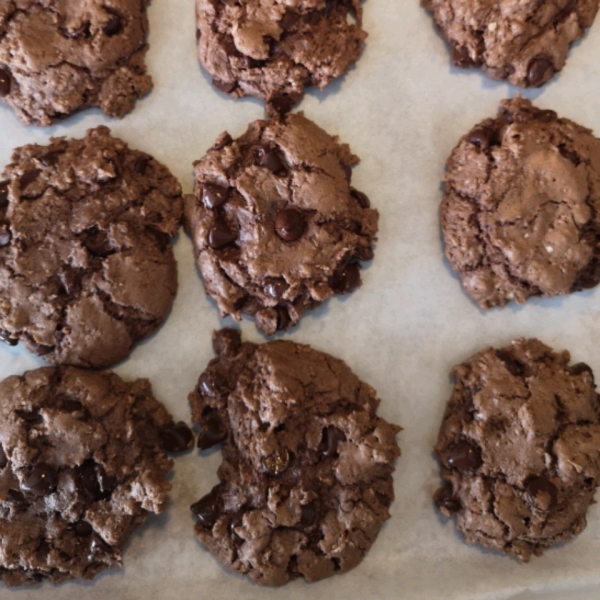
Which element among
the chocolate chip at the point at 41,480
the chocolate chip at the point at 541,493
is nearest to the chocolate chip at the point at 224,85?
the chocolate chip at the point at 41,480

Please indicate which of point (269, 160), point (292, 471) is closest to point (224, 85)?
point (269, 160)

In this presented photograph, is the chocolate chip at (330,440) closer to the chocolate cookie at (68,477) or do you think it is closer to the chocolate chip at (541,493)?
the chocolate cookie at (68,477)

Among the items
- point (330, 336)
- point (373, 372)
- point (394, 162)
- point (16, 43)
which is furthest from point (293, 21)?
point (373, 372)

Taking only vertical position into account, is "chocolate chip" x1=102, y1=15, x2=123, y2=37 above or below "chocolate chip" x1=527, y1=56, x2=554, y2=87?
below

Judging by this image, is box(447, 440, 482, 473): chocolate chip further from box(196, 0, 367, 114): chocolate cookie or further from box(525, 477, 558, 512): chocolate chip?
box(196, 0, 367, 114): chocolate cookie

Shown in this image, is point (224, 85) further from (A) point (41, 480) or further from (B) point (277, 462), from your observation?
(A) point (41, 480)

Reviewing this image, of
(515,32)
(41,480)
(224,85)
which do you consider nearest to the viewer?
(41,480)

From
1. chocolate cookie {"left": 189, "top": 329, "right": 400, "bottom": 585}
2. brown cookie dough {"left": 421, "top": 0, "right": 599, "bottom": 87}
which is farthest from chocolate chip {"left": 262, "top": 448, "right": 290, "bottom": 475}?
brown cookie dough {"left": 421, "top": 0, "right": 599, "bottom": 87}
